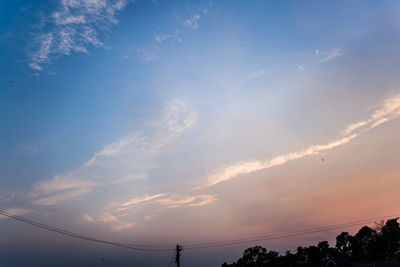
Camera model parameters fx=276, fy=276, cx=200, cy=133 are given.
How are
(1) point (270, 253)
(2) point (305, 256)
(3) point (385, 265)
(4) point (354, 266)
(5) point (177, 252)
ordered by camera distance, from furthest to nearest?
(1) point (270, 253) → (2) point (305, 256) → (4) point (354, 266) → (3) point (385, 265) → (5) point (177, 252)

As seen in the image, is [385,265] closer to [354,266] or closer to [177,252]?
[354,266]

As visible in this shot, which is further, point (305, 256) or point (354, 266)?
point (305, 256)

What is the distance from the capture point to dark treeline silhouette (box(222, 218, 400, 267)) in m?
62.5

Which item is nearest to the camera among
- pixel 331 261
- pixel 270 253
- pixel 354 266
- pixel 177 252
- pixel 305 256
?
pixel 177 252

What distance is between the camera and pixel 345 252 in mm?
78500

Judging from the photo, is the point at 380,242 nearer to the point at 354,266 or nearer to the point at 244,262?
the point at 354,266

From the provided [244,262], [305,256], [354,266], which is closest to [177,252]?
[354,266]

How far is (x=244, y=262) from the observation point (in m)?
93.1

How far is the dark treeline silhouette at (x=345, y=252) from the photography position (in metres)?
62.5

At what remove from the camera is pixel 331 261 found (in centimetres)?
6109

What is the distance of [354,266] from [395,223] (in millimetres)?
20801

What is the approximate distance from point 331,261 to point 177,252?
38.8 m

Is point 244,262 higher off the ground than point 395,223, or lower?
lower

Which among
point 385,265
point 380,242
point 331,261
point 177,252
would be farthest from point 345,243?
point 177,252
